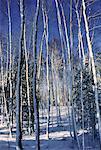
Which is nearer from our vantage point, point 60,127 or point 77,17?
point 77,17

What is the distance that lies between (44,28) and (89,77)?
9.46 metres

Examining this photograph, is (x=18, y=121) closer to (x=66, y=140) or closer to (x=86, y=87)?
(x=66, y=140)

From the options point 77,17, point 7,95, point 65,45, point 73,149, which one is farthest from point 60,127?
point 77,17

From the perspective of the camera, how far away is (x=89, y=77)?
113 feet

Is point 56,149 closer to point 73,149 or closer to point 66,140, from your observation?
point 73,149

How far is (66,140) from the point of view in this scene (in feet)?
100

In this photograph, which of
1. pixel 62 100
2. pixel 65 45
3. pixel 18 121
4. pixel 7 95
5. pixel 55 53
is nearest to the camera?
pixel 18 121

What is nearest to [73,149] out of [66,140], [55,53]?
[66,140]

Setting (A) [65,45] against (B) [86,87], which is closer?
(A) [65,45]

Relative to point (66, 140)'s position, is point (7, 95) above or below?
above

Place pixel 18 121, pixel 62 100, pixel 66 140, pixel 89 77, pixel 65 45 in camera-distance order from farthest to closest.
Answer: pixel 62 100 < pixel 89 77 < pixel 66 140 < pixel 65 45 < pixel 18 121

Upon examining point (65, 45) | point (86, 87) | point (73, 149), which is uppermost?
point (65, 45)

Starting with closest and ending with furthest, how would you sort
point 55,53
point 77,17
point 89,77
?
point 77,17 < point 89,77 < point 55,53

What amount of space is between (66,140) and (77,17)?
1106 centimetres
